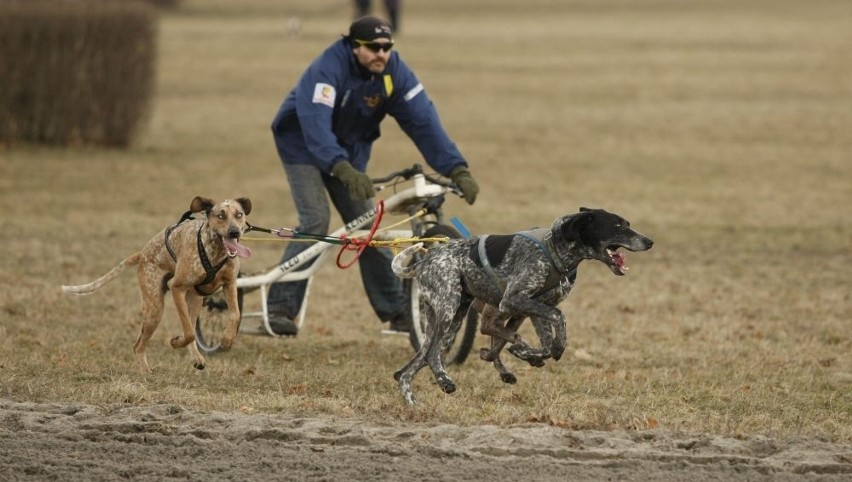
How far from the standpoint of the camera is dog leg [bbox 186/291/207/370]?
8.66 meters

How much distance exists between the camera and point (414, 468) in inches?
253

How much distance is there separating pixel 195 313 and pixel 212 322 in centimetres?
103

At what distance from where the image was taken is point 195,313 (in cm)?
880

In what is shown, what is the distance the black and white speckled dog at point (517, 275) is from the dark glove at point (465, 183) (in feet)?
4.30

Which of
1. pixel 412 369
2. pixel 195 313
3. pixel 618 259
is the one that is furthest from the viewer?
pixel 195 313

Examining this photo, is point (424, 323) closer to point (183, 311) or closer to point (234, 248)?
point (234, 248)

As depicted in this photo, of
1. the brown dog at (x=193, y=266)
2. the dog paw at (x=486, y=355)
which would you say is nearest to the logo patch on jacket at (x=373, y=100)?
the brown dog at (x=193, y=266)

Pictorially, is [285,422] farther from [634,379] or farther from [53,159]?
[53,159]

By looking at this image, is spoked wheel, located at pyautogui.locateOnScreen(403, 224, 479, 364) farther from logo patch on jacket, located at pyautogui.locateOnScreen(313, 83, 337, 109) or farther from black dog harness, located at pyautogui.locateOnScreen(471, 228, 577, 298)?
logo patch on jacket, located at pyautogui.locateOnScreen(313, 83, 337, 109)

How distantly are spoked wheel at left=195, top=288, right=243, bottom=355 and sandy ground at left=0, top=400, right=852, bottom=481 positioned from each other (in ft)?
7.50

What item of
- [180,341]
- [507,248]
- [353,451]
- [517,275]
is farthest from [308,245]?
[353,451]

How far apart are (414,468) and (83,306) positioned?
226 inches

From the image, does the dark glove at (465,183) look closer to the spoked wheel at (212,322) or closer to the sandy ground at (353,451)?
the spoked wheel at (212,322)

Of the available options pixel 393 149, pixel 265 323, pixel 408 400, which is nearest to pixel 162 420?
pixel 408 400
